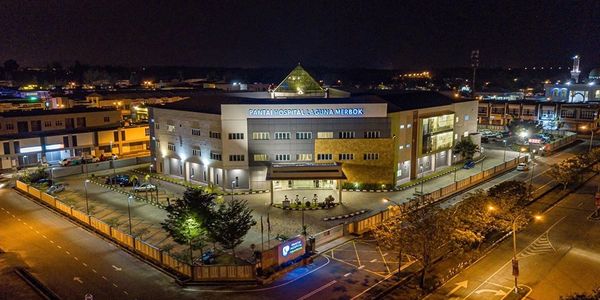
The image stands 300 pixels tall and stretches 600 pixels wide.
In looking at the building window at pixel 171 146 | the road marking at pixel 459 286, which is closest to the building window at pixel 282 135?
the building window at pixel 171 146

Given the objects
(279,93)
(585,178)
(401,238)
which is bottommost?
(585,178)

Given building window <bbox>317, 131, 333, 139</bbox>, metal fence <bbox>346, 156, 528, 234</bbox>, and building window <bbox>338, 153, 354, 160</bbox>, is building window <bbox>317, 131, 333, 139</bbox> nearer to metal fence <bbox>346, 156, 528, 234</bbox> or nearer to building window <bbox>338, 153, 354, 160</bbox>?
building window <bbox>338, 153, 354, 160</bbox>

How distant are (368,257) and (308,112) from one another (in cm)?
2826

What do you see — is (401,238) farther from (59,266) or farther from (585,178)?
(585,178)

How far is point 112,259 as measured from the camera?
4009cm

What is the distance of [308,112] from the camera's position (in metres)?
63.6

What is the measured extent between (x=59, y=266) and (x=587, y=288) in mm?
43395

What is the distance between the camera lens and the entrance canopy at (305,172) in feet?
188

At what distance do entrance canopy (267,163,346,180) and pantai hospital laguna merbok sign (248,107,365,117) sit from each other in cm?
786

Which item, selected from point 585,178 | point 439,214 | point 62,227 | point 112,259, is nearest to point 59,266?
point 112,259

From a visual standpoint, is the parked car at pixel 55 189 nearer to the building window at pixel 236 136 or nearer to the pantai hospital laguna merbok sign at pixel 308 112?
the building window at pixel 236 136

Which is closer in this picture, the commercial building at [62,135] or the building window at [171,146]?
the building window at [171,146]

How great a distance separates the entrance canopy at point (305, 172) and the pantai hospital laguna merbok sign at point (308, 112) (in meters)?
7.86

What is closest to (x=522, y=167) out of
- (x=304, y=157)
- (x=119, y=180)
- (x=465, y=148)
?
(x=465, y=148)
